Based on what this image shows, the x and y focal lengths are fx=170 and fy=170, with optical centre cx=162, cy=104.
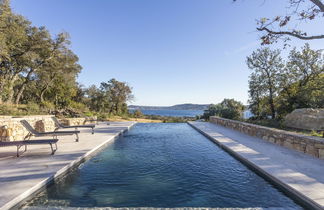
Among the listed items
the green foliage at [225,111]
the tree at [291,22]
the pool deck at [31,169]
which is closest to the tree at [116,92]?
the green foliage at [225,111]

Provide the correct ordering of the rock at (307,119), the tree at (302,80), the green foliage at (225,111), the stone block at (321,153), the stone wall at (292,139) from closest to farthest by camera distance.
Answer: the stone block at (321,153) → the stone wall at (292,139) → the rock at (307,119) → the tree at (302,80) → the green foliage at (225,111)

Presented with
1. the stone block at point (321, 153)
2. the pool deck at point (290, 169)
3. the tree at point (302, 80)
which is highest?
the tree at point (302, 80)

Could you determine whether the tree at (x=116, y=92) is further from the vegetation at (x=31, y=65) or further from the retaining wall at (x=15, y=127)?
the retaining wall at (x=15, y=127)

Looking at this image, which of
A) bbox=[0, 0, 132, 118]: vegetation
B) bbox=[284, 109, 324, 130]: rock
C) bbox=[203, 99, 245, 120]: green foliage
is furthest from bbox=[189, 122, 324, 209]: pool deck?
bbox=[0, 0, 132, 118]: vegetation

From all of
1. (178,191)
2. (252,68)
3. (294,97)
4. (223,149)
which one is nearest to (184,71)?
(252,68)

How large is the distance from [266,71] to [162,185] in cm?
1506

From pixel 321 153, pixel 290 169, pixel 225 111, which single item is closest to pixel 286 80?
pixel 225 111

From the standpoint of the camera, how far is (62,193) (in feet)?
11.0

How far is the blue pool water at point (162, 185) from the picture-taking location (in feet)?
9.91

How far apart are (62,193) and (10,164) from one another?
2379 mm

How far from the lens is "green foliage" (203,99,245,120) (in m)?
17.4

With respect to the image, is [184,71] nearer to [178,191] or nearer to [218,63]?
[218,63]

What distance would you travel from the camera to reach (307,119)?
9305mm

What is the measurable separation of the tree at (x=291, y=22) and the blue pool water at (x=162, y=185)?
436cm
